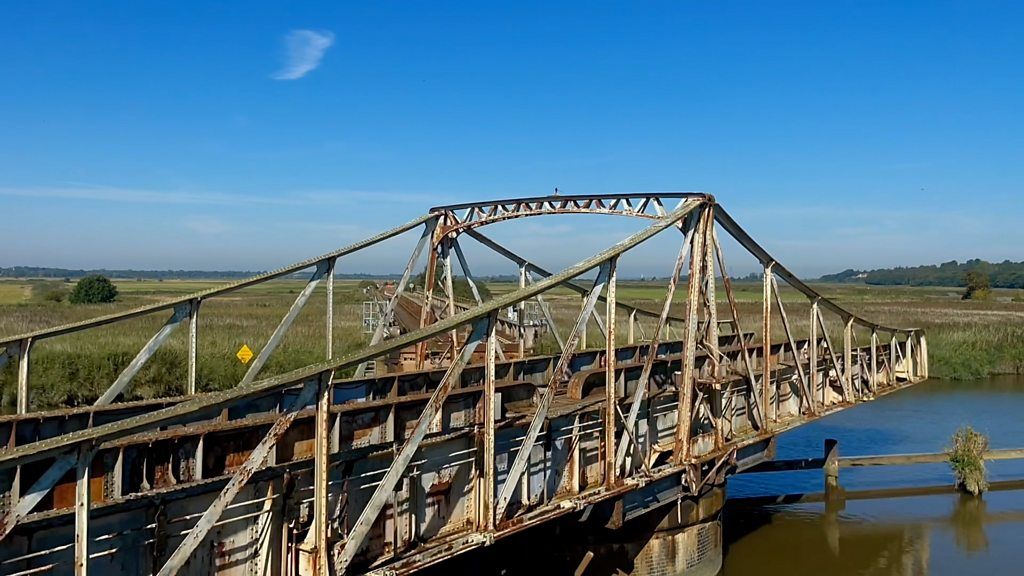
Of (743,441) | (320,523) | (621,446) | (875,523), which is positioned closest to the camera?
(320,523)

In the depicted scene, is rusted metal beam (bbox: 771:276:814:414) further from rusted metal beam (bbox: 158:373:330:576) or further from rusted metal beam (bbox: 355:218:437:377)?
rusted metal beam (bbox: 158:373:330:576)

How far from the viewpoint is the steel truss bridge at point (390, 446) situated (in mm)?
6066

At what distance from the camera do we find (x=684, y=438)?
1144 cm

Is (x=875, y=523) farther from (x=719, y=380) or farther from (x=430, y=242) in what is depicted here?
(x=430, y=242)

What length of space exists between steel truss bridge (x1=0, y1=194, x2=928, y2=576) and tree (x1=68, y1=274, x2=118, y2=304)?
63.0 meters

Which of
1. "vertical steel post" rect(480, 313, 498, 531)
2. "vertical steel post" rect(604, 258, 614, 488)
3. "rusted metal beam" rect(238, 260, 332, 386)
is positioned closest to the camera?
"vertical steel post" rect(480, 313, 498, 531)

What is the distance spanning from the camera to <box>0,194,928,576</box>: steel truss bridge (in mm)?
6066

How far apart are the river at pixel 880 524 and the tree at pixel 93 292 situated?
2444 inches

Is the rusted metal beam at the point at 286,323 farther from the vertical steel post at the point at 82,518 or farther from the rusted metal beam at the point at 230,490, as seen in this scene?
the vertical steel post at the point at 82,518

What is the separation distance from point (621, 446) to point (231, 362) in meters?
19.3

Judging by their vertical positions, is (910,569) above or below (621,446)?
below

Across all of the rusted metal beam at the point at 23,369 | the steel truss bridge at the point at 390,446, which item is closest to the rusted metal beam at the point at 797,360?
the steel truss bridge at the point at 390,446

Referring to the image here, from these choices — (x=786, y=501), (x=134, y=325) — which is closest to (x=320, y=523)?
(x=786, y=501)

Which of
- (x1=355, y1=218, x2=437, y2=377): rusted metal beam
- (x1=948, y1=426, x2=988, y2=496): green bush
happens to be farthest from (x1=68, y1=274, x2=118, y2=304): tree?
(x1=948, y1=426, x2=988, y2=496): green bush
